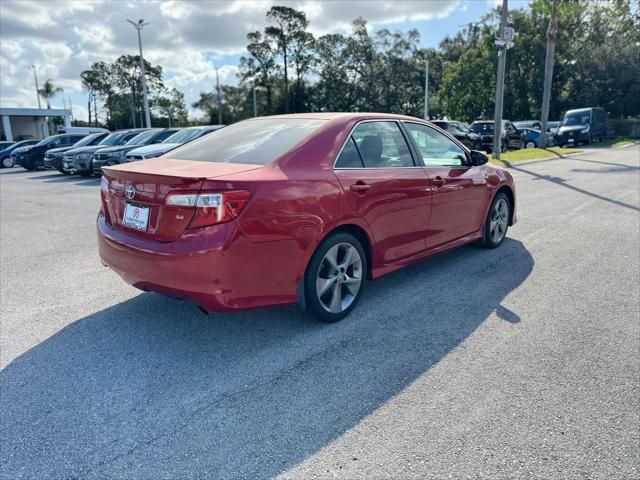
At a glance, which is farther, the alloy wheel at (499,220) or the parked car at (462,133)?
the parked car at (462,133)

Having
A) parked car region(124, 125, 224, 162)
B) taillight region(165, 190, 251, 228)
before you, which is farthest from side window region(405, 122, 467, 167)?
parked car region(124, 125, 224, 162)

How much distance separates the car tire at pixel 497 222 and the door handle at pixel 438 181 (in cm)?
126

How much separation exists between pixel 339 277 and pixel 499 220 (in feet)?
10.1

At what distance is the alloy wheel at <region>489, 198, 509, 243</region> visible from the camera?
19.2 ft

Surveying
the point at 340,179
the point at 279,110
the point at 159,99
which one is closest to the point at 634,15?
the point at 279,110

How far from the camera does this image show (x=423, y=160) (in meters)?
4.66

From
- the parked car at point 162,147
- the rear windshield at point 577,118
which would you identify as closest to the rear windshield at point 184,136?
the parked car at point 162,147

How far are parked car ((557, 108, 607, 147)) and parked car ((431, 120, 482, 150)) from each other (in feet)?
23.0

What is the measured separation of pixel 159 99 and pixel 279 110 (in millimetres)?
26753

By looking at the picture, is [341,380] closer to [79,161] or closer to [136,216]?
[136,216]

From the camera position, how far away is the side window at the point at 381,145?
4074 mm

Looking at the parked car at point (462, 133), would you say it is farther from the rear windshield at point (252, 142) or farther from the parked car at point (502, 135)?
the rear windshield at point (252, 142)

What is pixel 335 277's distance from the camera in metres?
3.79

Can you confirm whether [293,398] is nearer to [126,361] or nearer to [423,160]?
[126,361]
